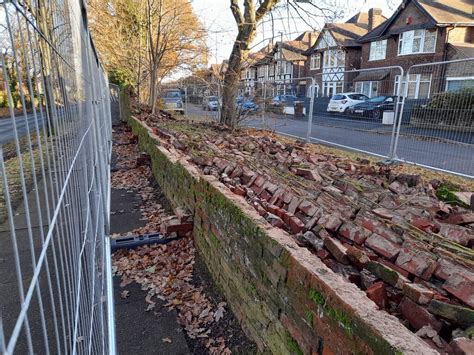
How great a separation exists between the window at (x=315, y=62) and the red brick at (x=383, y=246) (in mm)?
42140

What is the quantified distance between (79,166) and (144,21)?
13984 mm

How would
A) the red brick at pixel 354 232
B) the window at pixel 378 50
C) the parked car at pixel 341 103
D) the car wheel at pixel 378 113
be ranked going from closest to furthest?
the red brick at pixel 354 232, the car wheel at pixel 378 113, the parked car at pixel 341 103, the window at pixel 378 50

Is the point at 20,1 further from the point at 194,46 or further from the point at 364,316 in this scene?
the point at 194,46

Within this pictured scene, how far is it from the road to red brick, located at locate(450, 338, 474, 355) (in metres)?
6.29

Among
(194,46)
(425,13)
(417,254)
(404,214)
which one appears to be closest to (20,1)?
(417,254)

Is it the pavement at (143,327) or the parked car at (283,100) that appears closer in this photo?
the pavement at (143,327)

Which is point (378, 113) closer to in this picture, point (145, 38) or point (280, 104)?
point (280, 104)

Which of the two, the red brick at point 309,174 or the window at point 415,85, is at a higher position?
the window at point 415,85

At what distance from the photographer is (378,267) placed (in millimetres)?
2207

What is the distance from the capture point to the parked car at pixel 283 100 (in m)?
11.3

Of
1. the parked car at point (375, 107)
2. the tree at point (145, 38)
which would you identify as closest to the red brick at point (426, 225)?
the parked car at point (375, 107)

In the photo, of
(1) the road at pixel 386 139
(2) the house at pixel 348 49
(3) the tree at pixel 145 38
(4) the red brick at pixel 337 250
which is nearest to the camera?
(4) the red brick at pixel 337 250

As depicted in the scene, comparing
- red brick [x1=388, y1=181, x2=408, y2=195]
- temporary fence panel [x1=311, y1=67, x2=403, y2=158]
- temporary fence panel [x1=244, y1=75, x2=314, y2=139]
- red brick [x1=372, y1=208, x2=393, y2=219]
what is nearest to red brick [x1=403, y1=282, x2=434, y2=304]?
red brick [x1=372, y1=208, x2=393, y2=219]

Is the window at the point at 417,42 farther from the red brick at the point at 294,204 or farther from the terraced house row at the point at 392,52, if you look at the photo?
the red brick at the point at 294,204
